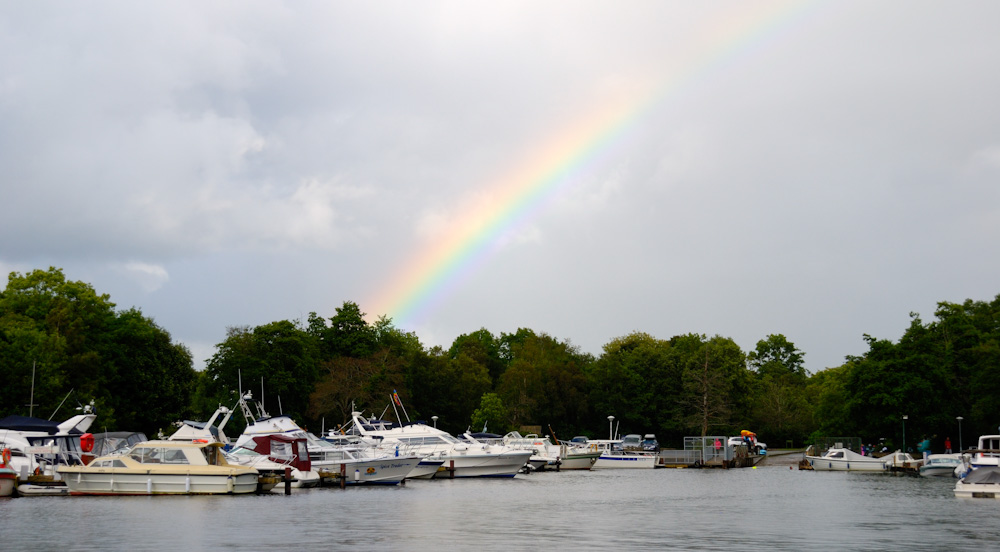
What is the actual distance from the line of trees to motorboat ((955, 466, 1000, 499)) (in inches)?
1445

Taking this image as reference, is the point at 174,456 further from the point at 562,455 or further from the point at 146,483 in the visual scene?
the point at 562,455

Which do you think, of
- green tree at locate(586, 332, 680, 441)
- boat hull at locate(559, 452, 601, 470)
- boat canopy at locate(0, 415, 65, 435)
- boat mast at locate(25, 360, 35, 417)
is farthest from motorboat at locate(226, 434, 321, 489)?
green tree at locate(586, 332, 680, 441)

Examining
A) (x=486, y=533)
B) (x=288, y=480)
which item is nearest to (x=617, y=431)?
(x=288, y=480)

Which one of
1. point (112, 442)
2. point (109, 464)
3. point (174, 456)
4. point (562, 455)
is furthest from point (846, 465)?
point (109, 464)

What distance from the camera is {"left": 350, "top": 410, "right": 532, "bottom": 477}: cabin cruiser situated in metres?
69.4

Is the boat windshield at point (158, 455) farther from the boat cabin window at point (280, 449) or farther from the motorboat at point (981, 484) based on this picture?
the motorboat at point (981, 484)

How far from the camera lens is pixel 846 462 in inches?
3450

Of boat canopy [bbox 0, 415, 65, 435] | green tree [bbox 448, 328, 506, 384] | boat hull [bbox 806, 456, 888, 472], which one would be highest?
green tree [bbox 448, 328, 506, 384]

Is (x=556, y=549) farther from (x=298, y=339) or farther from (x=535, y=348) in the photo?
(x=535, y=348)

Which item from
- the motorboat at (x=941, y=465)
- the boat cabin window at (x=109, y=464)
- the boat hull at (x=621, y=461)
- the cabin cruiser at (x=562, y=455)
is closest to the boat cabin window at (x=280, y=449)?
the boat cabin window at (x=109, y=464)

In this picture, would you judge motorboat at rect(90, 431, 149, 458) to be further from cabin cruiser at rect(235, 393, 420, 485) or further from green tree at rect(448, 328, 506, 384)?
green tree at rect(448, 328, 506, 384)

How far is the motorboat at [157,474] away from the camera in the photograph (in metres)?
44.8

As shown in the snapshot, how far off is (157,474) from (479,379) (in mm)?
79435

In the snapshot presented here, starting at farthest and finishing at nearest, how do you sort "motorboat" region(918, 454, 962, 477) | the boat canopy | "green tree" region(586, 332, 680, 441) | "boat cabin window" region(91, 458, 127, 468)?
"green tree" region(586, 332, 680, 441)
"motorboat" region(918, 454, 962, 477)
the boat canopy
"boat cabin window" region(91, 458, 127, 468)
